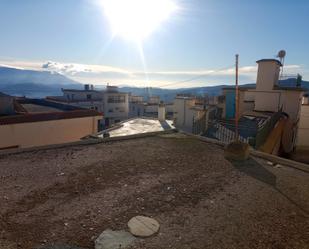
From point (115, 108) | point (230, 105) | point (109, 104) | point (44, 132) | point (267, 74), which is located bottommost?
point (115, 108)

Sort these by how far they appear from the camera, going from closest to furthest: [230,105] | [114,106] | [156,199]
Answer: [156,199] → [230,105] → [114,106]

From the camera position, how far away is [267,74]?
897 inches

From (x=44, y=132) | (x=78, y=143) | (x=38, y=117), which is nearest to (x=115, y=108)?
(x=44, y=132)

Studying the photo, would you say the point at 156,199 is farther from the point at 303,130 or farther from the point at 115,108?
the point at 115,108

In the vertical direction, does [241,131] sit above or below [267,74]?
below

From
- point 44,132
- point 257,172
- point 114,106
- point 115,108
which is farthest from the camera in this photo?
point 115,108

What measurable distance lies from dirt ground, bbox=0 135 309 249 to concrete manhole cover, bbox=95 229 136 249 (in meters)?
0.14

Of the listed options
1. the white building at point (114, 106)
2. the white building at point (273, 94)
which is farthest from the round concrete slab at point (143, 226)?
the white building at point (114, 106)

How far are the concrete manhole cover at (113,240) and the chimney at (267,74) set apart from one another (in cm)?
2179

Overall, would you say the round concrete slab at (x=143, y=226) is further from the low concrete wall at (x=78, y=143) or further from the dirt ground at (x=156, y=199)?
the low concrete wall at (x=78, y=143)

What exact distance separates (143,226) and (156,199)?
1.08m

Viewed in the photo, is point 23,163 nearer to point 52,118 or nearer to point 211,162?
point 211,162

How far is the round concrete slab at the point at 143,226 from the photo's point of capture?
166 inches

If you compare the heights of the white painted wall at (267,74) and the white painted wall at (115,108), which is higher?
the white painted wall at (267,74)
